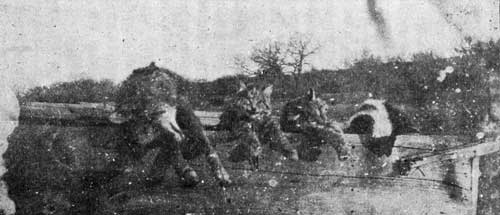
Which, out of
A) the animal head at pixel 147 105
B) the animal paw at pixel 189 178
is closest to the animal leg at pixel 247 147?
the animal paw at pixel 189 178

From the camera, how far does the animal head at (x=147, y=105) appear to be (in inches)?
116

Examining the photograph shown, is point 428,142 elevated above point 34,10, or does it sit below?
below

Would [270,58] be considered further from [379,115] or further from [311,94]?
[379,115]

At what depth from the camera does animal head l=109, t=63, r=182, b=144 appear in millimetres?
2941

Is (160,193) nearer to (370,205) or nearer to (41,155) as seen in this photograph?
(41,155)

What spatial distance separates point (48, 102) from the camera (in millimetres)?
2982

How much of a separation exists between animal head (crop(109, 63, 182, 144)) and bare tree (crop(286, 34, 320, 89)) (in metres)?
0.66

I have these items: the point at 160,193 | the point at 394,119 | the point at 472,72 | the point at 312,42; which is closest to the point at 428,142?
the point at 394,119

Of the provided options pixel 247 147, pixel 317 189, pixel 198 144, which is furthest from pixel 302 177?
pixel 198 144

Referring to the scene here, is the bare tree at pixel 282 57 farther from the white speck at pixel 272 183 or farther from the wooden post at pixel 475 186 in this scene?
→ the wooden post at pixel 475 186

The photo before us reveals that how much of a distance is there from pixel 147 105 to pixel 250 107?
0.56 metres

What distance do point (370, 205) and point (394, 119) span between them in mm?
469

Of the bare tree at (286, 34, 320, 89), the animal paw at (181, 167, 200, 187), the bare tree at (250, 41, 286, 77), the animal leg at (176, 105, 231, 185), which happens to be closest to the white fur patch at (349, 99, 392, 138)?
the bare tree at (286, 34, 320, 89)

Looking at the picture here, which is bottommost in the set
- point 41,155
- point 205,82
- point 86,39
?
point 41,155
